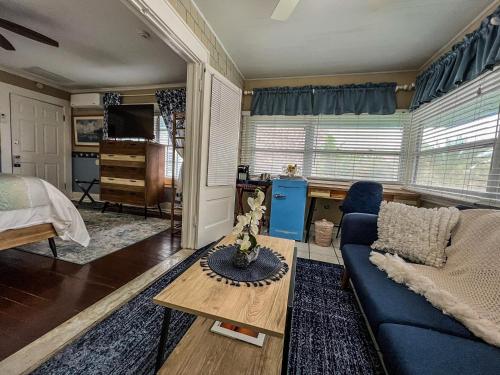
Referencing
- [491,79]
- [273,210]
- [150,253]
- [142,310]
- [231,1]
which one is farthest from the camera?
[273,210]

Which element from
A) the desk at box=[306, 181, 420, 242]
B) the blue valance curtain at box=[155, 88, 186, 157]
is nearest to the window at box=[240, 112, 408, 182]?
the desk at box=[306, 181, 420, 242]

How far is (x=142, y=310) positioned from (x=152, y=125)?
127 inches

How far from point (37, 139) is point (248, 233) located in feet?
16.6

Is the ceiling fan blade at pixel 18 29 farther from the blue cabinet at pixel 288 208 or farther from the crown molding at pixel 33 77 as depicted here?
the blue cabinet at pixel 288 208

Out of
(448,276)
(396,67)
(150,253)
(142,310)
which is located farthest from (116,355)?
(396,67)

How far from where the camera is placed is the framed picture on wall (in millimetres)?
4568

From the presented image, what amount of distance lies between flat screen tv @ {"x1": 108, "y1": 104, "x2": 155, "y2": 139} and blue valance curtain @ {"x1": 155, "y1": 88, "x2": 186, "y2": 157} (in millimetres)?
206

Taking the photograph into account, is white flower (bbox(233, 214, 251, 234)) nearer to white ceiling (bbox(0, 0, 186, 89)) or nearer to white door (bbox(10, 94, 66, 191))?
white ceiling (bbox(0, 0, 186, 89))

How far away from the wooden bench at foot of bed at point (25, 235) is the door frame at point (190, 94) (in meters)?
1.17

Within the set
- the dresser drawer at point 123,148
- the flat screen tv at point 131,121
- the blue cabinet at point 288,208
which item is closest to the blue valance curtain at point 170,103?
the flat screen tv at point 131,121

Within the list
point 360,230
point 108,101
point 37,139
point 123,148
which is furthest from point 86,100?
point 360,230

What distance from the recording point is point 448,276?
3.82 ft

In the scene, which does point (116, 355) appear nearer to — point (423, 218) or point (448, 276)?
point (448, 276)

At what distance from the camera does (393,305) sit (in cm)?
98
